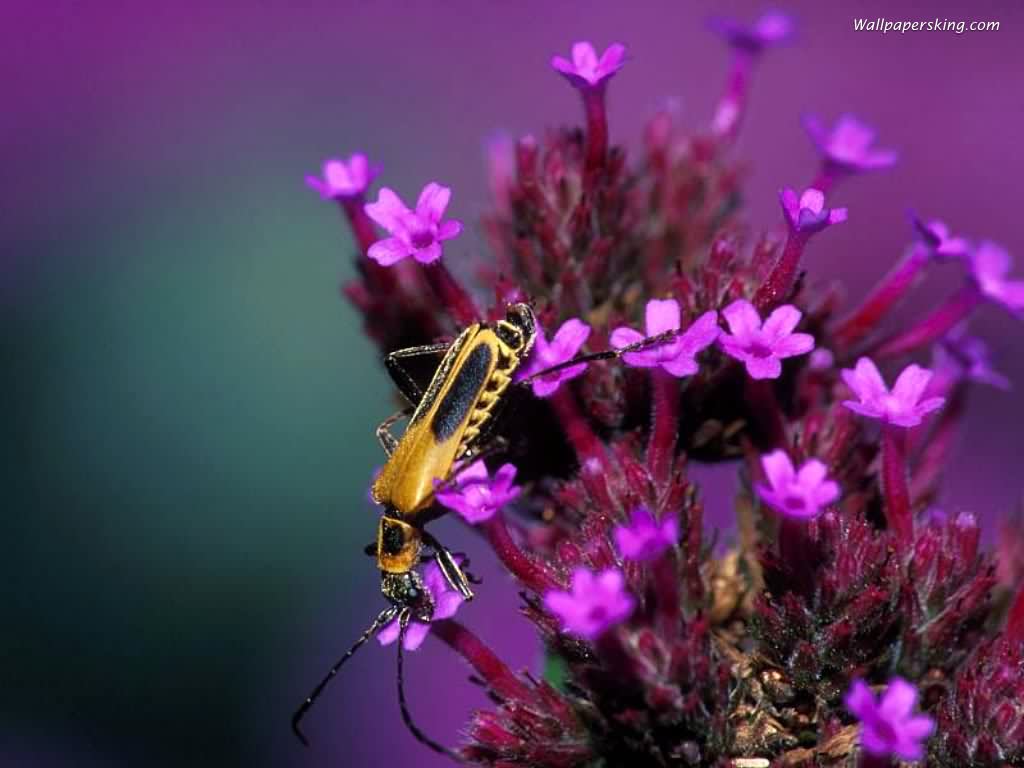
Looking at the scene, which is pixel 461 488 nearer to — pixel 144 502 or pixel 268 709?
pixel 268 709

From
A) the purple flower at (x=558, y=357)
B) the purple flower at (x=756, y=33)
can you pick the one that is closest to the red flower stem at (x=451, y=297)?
the purple flower at (x=558, y=357)

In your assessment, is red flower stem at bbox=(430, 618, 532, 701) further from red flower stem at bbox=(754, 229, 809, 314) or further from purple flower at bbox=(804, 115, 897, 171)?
purple flower at bbox=(804, 115, 897, 171)

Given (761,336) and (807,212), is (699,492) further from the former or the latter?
(807,212)

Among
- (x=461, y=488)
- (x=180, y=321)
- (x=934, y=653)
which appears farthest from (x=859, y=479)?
(x=180, y=321)

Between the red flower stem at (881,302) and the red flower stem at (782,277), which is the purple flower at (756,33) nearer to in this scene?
the red flower stem at (881,302)

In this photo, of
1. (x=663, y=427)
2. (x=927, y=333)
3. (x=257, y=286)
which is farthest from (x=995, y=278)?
(x=257, y=286)

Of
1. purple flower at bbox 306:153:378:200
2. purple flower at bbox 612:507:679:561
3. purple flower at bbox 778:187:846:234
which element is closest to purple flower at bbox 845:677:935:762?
purple flower at bbox 612:507:679:561
